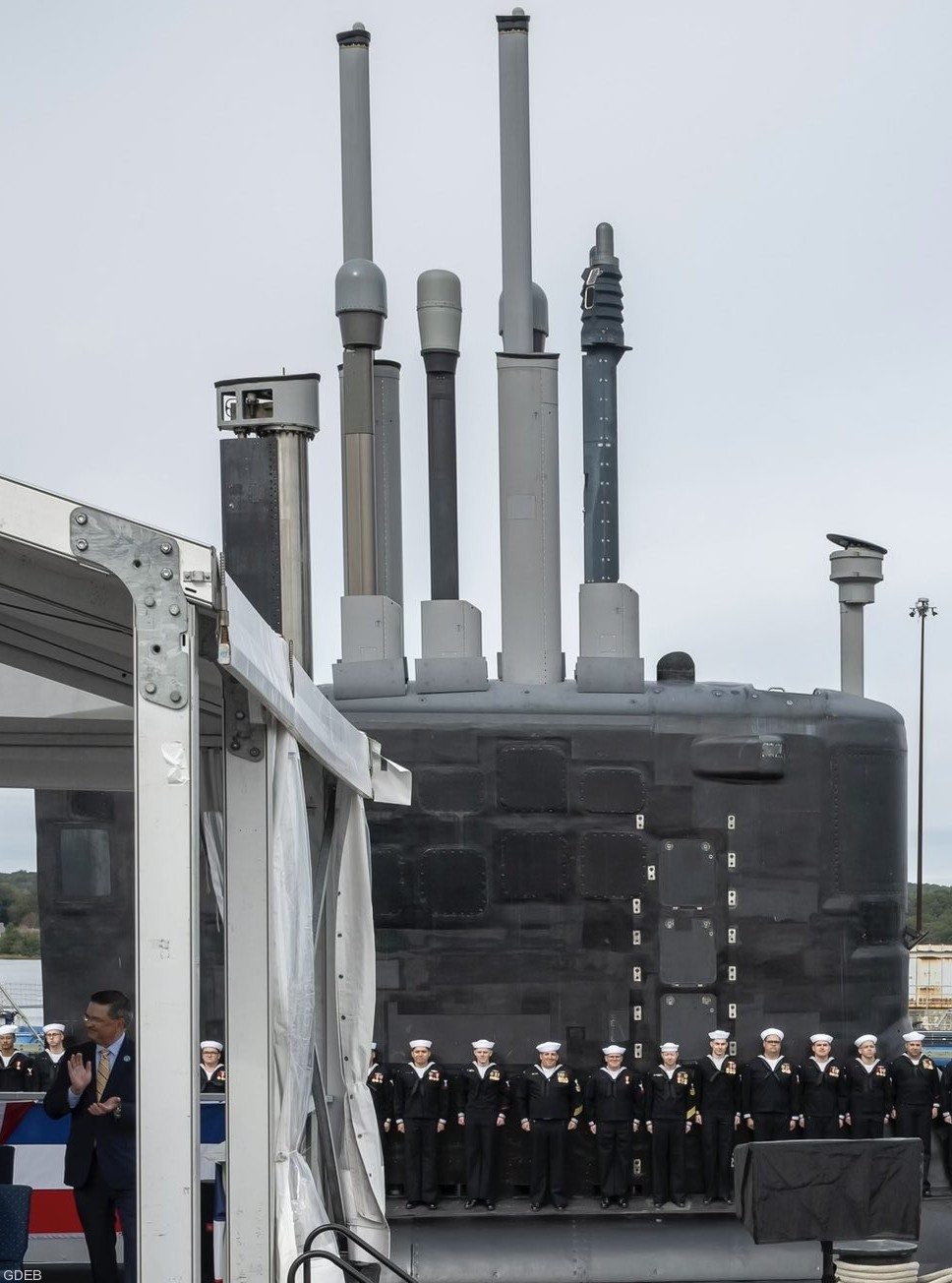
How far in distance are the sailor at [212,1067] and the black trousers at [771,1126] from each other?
391cm

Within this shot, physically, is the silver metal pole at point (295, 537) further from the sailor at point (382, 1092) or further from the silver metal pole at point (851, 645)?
the silver metal pole at point (851, 645)

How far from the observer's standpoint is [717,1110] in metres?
13.1

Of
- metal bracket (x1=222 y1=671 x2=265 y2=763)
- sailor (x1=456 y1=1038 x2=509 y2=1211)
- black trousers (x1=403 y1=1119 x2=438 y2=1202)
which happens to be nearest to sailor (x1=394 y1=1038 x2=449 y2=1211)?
black trousers (x1=403 y1=1119 x2=438 y2=1202)

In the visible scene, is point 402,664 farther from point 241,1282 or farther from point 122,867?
point 241,1282

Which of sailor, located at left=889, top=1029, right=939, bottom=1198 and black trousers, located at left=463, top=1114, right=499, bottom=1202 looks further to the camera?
sailor, located at left=889, top=1029, right=939, bottom=1198

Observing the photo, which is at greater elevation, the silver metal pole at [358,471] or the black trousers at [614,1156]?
the silver metal pole at [358,471]

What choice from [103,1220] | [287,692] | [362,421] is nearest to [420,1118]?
[103,1220]

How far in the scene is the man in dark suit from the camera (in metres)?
8.34

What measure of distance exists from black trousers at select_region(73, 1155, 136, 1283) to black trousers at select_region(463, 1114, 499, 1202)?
13.5 ft

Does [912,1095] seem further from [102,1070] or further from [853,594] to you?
[102,1070]

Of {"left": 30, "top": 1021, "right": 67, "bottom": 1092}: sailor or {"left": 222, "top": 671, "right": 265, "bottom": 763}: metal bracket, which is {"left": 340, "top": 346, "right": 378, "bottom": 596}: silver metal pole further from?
{"left": 222, "top": 671, "right": 265, "bottom": 763}: metal bracket

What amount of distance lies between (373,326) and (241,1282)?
8.41 m

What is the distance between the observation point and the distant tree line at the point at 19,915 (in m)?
15.2

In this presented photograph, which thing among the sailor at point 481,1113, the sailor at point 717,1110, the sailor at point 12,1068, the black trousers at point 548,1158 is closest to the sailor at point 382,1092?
the sailor at point 481,1113
